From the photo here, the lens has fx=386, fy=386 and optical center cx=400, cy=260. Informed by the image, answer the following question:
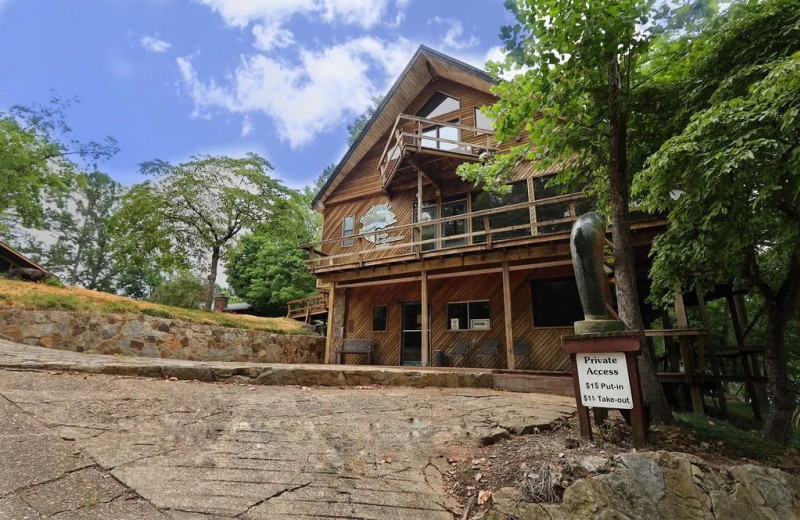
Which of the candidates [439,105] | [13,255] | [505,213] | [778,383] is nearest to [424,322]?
[505,213]

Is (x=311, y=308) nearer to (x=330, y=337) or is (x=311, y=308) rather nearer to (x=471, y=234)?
(x=330, y=337)

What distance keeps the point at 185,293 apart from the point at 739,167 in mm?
24695

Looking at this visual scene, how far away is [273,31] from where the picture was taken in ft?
46.2

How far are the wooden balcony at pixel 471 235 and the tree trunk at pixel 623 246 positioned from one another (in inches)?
95.4

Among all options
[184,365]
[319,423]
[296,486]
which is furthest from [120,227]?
[296,486]

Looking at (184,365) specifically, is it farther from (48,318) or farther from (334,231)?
(334,231)

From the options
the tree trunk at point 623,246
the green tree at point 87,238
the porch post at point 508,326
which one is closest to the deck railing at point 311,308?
the porch post at point 508,326

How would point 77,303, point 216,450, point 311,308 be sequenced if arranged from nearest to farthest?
point 216,450, point 77,303, point 311,308

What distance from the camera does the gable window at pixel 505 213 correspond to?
1142cm

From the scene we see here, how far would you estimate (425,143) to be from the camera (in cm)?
1400

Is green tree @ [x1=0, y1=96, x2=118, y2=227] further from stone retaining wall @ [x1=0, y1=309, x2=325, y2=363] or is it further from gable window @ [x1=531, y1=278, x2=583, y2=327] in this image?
gable window @ [x1=531, y1=278, x2=583, y2=327]

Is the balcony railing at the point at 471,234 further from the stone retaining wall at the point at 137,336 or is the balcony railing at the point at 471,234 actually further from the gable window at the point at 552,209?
the stone retaining wall at the point at 137,336

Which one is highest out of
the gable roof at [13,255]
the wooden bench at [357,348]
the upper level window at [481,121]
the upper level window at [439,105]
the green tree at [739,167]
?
the upper level window at [439,105]

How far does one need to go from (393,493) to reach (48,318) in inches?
377
